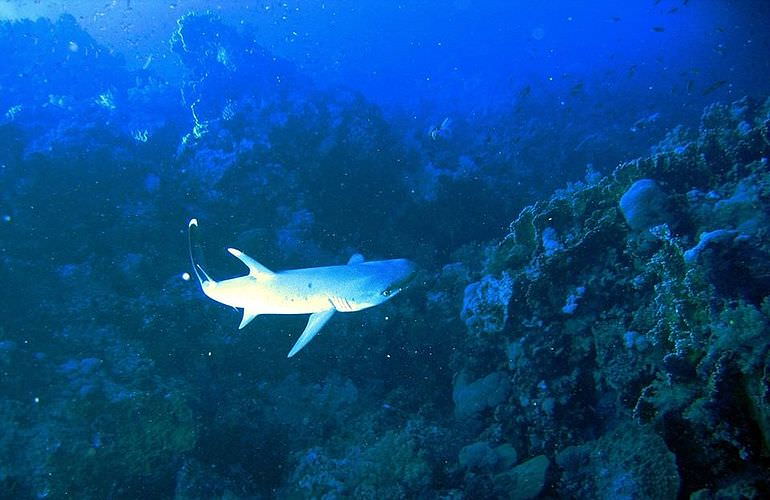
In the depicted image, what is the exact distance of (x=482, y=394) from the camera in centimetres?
572

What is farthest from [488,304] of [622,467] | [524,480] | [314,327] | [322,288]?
[322,288]

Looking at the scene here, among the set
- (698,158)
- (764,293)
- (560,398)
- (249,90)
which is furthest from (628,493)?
(249,90)

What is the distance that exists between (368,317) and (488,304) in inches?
111

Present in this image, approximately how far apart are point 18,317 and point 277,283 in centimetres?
698

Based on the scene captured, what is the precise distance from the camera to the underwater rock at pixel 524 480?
410 centimetres

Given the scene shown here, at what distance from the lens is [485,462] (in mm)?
4574

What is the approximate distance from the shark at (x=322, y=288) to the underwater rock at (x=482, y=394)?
3.91 metres

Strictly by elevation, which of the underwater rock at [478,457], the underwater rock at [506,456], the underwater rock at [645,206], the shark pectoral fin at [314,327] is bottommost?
the underwater rock at [506,456]

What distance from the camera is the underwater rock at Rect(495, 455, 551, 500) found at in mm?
4102

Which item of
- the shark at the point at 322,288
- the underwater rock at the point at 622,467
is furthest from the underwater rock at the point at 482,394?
the shark at the point at 322,288

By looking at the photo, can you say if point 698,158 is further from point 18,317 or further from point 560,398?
point 18,317

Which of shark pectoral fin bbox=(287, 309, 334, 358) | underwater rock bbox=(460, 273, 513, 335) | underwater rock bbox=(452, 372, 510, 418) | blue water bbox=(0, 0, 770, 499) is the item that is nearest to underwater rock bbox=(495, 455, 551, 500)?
blue water bbox=(0, 0, 770, 499)

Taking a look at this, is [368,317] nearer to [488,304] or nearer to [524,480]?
[488,304]

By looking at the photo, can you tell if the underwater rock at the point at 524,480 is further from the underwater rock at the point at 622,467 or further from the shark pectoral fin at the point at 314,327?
the shark pectoral fin at the point at 314,327
